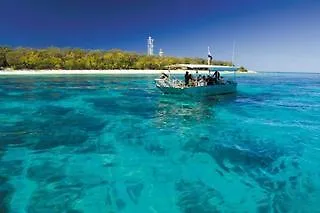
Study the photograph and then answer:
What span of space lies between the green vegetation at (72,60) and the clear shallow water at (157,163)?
7516 centimetres

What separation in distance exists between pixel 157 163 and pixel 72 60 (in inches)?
3834

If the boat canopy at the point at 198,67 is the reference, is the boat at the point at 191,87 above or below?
below

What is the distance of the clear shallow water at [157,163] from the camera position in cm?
962

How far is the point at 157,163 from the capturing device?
43.3ft

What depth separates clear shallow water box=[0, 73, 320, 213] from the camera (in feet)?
31.6

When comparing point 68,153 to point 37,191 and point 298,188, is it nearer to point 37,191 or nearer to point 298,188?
point 37,191

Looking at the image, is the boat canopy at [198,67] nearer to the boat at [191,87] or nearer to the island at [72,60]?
the boat at [191,87]

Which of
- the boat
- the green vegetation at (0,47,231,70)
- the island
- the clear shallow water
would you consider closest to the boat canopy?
the boat

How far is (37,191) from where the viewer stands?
10.1m

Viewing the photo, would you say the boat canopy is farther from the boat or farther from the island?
the island

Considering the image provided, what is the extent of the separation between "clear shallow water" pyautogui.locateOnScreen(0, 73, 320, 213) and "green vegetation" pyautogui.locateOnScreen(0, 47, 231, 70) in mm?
75164

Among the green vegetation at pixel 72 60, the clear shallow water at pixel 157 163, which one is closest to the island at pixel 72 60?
the green vegetation at pixel 72 60

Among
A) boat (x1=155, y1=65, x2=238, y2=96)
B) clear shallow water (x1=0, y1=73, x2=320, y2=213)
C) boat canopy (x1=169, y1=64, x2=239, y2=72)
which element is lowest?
clear shallow water (x1=0, y1=73, x2=320, y2=213)

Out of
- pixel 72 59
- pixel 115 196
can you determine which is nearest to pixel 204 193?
pixel 115 196
